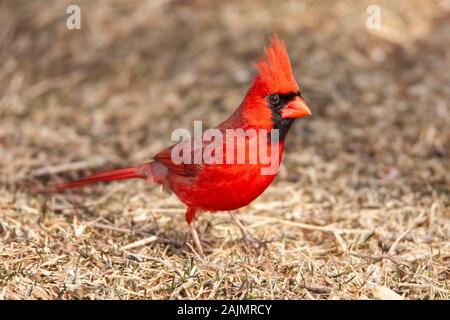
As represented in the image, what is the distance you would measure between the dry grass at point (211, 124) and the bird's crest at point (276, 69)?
0.85 m

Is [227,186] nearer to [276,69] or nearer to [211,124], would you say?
[276,69]

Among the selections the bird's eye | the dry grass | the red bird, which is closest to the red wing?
the red bird

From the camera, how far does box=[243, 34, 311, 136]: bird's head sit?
11.5 ft

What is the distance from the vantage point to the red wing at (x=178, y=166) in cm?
374

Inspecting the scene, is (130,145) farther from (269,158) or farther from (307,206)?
(269,158)

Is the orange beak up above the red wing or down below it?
above

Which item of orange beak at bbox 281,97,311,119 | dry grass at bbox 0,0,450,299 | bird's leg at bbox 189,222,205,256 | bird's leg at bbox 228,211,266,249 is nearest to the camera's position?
dry grass at bbox 0,0,450,299

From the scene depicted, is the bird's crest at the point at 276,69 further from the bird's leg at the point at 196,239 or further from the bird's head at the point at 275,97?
the bird's leg at the point at 196,239

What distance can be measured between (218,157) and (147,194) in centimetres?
110

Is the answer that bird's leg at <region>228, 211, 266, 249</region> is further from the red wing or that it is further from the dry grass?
the red wing

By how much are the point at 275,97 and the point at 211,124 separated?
198 centimetres

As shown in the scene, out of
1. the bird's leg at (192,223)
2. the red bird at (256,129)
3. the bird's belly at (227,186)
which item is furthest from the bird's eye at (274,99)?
the bird's leg at (192,223)

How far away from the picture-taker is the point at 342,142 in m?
5.21

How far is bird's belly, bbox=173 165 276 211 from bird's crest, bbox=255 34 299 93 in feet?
1.33
